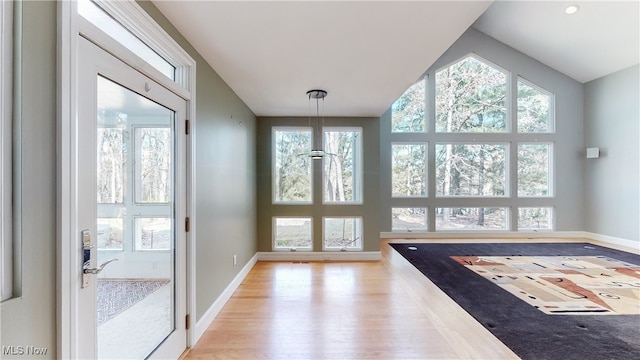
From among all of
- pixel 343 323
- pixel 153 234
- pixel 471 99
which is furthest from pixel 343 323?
pixel 471 99

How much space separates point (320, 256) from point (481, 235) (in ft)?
14.0

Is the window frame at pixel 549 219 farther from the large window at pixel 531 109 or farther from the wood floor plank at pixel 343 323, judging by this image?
the wood floor plank at pixel 343 323

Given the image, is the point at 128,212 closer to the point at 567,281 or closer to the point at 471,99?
the point at 567,281

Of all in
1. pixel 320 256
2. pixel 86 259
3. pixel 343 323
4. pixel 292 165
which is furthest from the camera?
pixel 292 165

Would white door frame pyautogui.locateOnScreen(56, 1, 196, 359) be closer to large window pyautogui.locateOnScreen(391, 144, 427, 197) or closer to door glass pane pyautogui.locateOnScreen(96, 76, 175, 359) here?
door glass pane pyautogui.locateOnScreen(96, 76, 175, 359)

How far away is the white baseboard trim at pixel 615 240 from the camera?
5352 mm

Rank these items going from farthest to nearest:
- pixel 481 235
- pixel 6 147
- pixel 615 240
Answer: pixel 481 235 → pixel 615 240 → pixel 6 147

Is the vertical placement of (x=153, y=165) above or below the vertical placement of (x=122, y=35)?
below

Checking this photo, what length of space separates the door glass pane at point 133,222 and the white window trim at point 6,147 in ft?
1.42

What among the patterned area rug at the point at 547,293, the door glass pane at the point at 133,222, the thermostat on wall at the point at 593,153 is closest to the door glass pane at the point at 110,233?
the door glass pane at the point at 133,222

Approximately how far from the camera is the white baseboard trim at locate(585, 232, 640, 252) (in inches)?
211

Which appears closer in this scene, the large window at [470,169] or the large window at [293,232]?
the large window at [293,232]

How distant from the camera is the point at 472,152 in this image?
655 centimetres

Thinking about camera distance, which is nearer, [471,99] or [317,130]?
[317,130]
